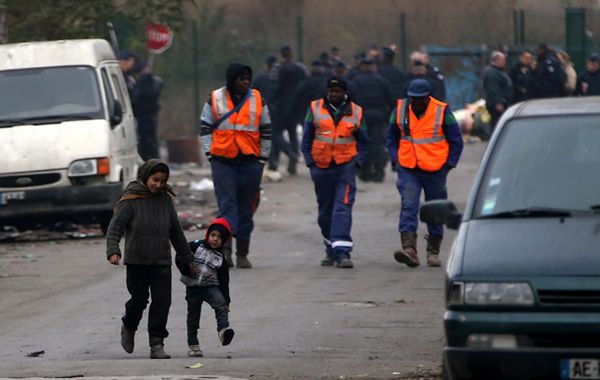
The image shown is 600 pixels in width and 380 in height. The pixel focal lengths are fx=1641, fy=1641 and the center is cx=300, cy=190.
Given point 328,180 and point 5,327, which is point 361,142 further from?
point 5,327

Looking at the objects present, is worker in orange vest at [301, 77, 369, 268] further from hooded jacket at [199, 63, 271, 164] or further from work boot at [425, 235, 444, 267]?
work boot at [425, 235, 444, 267]

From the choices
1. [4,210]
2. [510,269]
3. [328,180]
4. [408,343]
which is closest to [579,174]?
[510,269]

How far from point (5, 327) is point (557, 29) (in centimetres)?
2868

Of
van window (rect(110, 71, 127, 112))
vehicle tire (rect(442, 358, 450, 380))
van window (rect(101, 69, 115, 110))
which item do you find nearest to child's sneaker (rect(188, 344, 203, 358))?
vehicle tire (rect(442, 358, 450, 380))

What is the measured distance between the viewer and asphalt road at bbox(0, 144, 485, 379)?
32.5 ft

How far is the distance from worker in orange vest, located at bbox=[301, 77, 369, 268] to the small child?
194 inches

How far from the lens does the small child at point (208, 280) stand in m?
10.5

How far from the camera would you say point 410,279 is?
571 inches

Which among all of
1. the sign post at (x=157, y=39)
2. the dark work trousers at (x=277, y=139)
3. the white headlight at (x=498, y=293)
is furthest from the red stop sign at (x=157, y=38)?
the white headlight at (x=498, y=293)

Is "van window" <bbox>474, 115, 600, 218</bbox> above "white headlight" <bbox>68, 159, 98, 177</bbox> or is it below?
above

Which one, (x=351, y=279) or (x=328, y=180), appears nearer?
(x=351, y=279)

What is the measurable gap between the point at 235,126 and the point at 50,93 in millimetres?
4286

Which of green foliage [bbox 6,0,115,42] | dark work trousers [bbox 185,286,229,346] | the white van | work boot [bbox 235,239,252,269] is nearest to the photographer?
dark work trousers [bbox 185,286,229,346]

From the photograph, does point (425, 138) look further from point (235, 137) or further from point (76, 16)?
point (76, 16)
